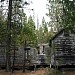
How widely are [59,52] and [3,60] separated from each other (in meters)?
7.08

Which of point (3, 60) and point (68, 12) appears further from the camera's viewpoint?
point (3, 60)

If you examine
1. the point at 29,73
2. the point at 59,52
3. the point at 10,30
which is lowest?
the point at 29,73

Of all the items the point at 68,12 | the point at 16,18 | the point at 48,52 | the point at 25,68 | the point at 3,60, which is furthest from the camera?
the point at 3,60

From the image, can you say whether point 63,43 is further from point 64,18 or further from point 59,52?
point 64,18

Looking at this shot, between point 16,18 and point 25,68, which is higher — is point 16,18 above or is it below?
above

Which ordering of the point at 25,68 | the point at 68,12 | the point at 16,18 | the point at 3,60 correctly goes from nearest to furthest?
the point at 68,12 < the point at 16,18 < the point at 25,68 < the point at 3,60

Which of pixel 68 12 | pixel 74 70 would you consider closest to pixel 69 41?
pixel 74 70

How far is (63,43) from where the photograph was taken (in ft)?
84.6

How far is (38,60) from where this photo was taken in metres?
27.9

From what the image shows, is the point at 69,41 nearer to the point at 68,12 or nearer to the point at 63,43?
the point at 63,43

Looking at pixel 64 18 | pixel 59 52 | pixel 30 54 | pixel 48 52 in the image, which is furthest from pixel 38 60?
pixel 64 18

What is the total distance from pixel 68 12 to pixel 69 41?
10304 mm

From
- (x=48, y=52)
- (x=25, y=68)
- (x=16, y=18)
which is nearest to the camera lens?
(x=48, y=52)

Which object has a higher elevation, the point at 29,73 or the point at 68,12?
the point at 68,12
